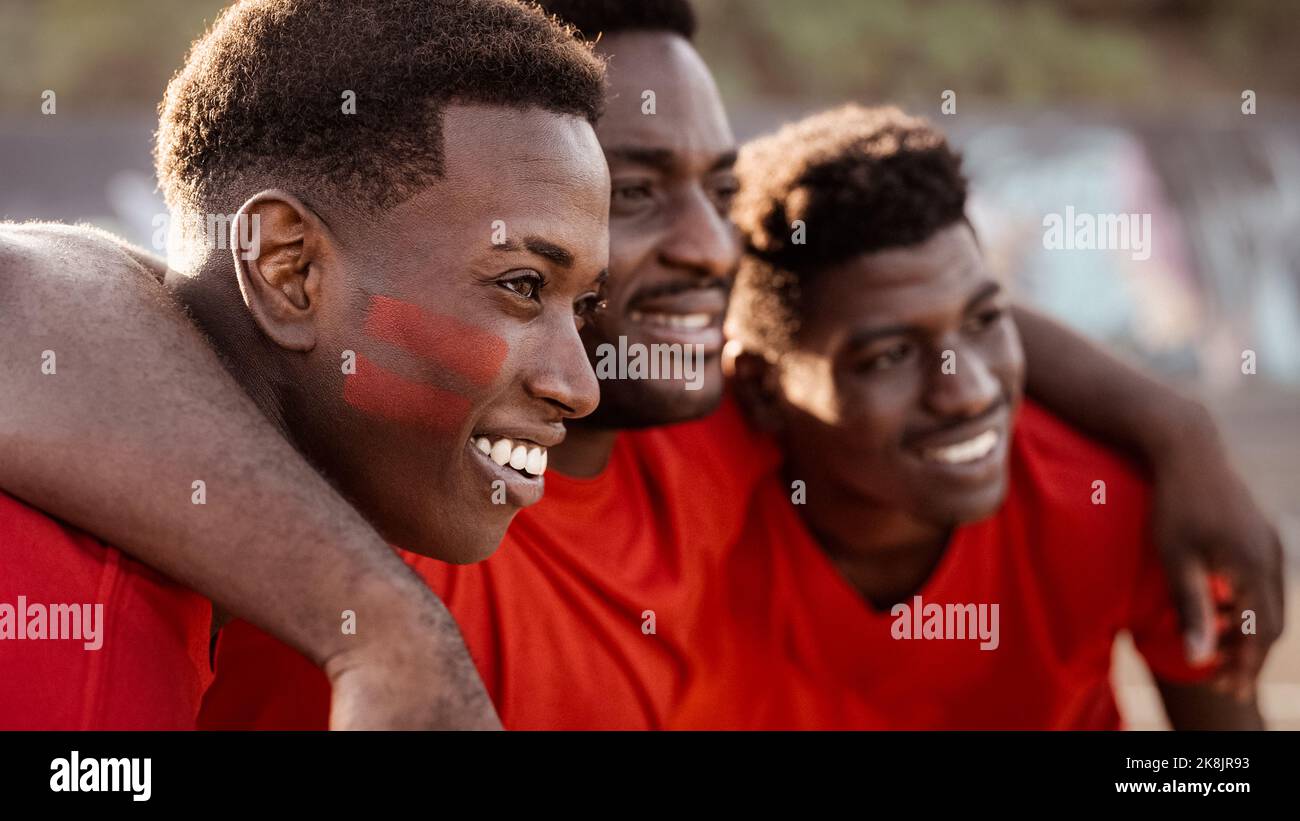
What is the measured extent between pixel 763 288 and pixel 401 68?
1.33 m

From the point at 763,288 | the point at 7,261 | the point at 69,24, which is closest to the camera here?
the point at 7,261

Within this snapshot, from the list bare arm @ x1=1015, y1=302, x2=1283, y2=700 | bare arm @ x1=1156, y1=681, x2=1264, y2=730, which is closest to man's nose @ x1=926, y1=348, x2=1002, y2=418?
bare arm @ x1=1015, y1=302, x2=1283, y2=700

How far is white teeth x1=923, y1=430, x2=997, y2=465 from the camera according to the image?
8.65ft

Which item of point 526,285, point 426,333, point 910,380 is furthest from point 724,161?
point 426,333

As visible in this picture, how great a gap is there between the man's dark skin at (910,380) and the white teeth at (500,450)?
1.12m

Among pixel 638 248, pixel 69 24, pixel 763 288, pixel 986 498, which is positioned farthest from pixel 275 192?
→ pixel 69 24

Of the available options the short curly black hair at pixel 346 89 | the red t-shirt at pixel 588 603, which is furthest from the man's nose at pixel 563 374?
the red t-shirt at pixel 588 603

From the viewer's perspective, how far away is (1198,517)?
2631 mm

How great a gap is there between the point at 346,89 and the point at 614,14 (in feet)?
3.37

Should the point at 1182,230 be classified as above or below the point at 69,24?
below

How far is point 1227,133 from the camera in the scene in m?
11.1

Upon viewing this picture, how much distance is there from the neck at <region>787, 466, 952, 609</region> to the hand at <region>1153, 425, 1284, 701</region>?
0.49m

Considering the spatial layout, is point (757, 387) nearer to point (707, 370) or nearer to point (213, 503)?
point (707, 370)
